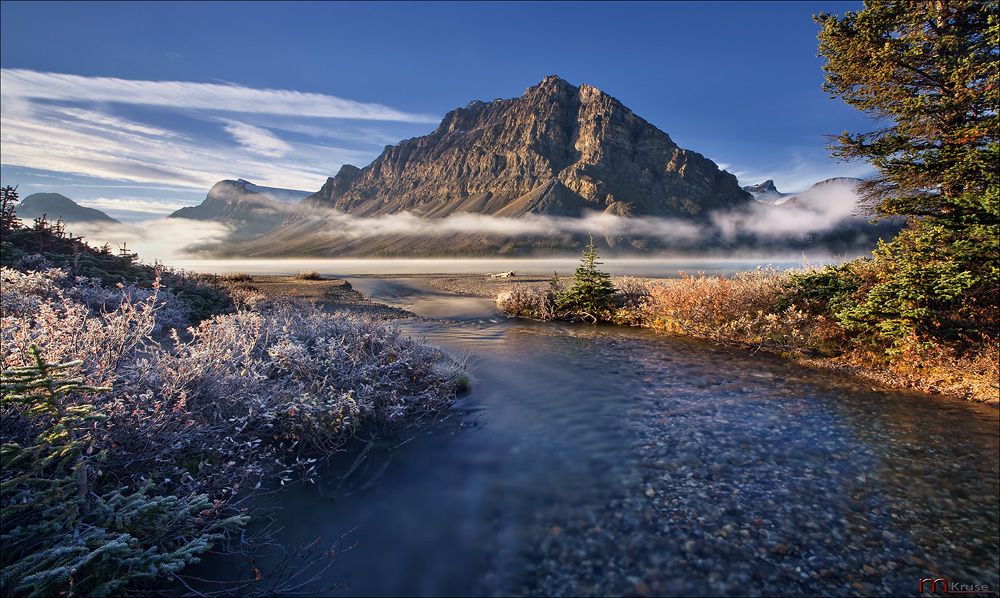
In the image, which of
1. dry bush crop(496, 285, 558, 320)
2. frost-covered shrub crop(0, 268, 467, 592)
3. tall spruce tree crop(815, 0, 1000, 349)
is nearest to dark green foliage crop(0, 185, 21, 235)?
frost-covered shrub crop(0, 268, 467, 592)

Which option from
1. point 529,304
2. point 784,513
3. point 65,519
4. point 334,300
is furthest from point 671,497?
point 334,300

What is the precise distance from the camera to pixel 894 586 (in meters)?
4.26

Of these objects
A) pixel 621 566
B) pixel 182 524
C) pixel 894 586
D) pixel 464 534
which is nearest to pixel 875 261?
pixel 894 586

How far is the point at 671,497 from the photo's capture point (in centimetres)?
585

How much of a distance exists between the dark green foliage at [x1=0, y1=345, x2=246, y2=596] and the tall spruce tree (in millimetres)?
13452

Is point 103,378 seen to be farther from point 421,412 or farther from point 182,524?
point 421,412

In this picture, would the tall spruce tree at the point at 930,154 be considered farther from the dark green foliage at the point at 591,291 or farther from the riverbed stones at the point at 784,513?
the dark green foliage at the point at 591,291

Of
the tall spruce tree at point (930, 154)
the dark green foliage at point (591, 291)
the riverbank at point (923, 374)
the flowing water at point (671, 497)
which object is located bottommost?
the flowing water at point (671, 497)

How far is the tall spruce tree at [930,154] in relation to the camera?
29.8 feet

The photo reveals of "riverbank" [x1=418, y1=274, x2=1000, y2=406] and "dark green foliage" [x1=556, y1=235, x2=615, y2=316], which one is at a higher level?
"dark green foliage" [x1=556, y1=235, x2=615, y2=316]

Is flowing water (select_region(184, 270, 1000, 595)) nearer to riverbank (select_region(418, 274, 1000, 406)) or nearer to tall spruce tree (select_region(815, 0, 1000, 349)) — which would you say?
riverbank (select_region(418, 274, 1000, 406))

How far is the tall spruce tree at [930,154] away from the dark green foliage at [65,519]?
44.1 ft

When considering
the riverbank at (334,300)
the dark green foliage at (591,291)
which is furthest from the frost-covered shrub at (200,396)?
the dark green foliage at (591,291)

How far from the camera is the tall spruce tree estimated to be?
9.07 metres
